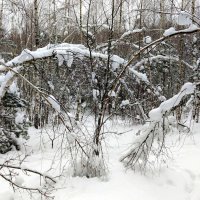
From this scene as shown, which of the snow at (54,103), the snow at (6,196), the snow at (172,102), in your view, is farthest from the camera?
the snow at (6,196)

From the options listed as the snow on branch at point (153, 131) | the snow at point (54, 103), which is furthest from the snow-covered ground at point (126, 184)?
the snow at point (54, 103)

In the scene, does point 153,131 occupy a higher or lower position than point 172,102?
lower

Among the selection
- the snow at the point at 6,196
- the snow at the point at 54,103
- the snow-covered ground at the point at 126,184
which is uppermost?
the snow at the point at 54,103

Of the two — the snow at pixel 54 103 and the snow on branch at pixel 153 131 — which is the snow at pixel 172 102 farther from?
the snow at pixel 54 103

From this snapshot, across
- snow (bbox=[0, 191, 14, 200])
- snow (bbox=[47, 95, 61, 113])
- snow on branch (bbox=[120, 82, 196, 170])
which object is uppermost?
snow (bbox=[47, 95, 61, 113])

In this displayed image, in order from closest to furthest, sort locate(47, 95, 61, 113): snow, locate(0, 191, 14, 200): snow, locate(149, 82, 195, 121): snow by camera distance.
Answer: locate(47, 95, 61, 113): snow < locate(149, 82, 195, 121): snow < locate(0, 191, 14, 200): snow

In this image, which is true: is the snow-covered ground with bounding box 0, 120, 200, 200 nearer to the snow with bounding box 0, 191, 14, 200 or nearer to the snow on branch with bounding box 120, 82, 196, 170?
the snow with bounding box 0, 191, 14, 200

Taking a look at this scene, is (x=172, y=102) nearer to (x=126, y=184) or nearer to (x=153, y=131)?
(x=153, y=131)

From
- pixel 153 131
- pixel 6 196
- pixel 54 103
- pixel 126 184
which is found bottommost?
pixel 6 196

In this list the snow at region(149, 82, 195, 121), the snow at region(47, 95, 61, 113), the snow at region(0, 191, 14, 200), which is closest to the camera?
the snow at region(47, 95, 61, 113)

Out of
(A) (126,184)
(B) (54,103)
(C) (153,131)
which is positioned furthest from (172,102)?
(B) (54,103)

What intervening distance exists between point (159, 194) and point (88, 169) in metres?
1.21

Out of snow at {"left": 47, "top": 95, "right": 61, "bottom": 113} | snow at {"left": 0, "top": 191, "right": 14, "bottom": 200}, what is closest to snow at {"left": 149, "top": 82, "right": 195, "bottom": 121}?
snow at {"left": 47, "top": 95, "right": 61, "bottom": 113}

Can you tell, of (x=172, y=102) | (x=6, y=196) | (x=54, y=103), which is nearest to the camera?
(x=54, y=103)
